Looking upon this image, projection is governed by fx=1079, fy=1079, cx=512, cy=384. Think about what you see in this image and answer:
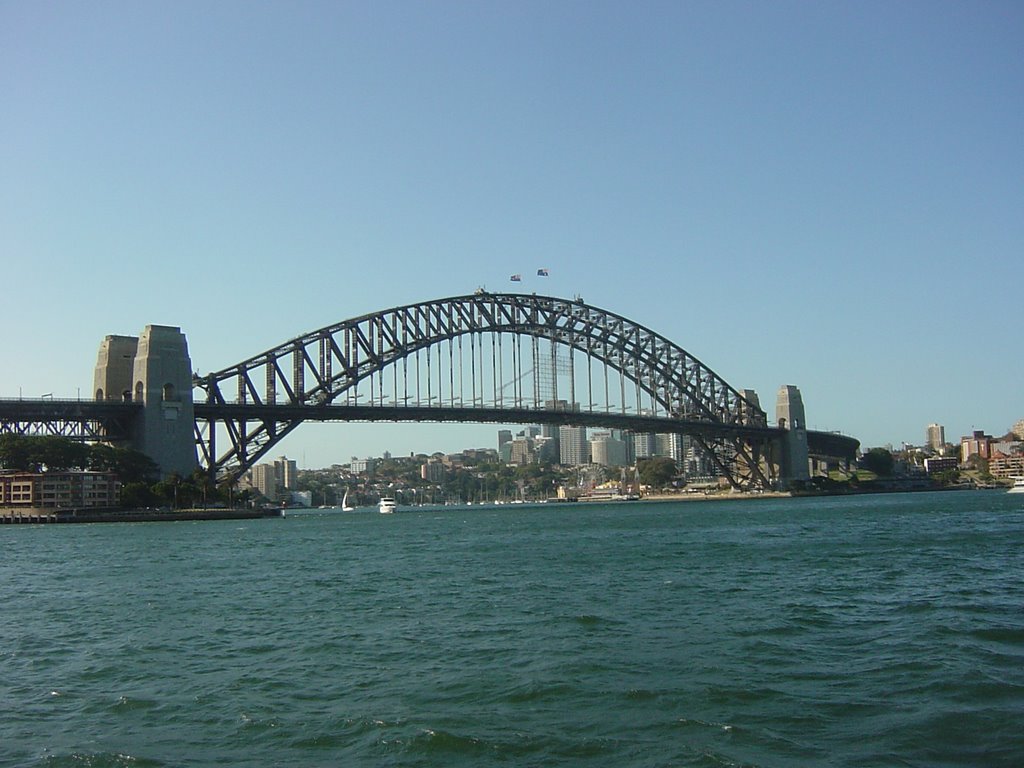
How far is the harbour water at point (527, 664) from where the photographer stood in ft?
33.4

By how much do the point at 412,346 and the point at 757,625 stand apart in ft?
223

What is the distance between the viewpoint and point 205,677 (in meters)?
13.5

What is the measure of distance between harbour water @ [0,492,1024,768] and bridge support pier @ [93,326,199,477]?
40.6 m

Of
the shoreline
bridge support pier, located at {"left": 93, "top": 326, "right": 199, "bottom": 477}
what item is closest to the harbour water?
the shoreline

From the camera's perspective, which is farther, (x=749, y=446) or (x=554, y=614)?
(x=749, y=446)

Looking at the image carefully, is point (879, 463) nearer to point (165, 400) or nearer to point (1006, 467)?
point (1006, 467)

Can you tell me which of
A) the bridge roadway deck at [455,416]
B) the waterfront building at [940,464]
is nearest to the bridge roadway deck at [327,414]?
the bridge roadway deck at [455,416]

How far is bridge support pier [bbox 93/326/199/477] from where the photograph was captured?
67.4 metres

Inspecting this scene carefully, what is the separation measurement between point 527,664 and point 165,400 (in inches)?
2295

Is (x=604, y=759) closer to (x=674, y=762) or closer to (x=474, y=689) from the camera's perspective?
(x=674, y=762)

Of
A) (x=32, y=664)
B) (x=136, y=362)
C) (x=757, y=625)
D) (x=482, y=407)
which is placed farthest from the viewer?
(x=482, y=407)

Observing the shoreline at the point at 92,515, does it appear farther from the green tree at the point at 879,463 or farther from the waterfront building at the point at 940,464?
the waterfront building at the point at 940,464

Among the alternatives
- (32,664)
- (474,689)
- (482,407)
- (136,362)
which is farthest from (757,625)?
(482,407)

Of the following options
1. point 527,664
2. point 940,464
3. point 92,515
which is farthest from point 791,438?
point 527,664
